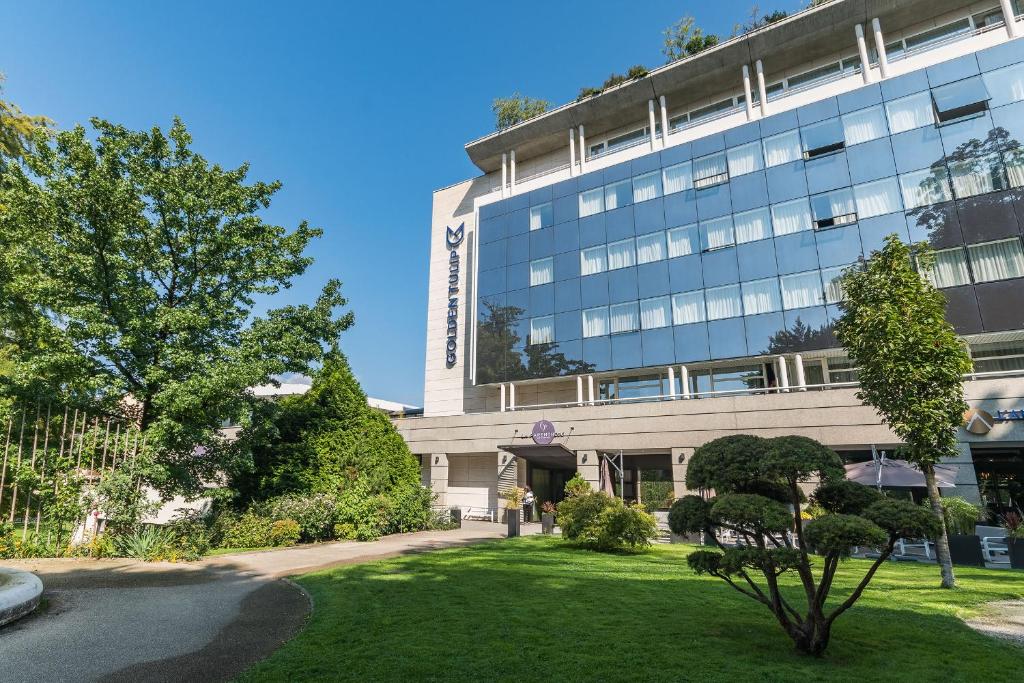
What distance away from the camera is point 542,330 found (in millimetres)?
33969

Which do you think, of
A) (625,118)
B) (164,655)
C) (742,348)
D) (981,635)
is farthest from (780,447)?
(625,118)

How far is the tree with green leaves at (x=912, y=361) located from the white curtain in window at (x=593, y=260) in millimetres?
20098

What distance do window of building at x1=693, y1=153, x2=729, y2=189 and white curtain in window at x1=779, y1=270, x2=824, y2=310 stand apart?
23.1 feet

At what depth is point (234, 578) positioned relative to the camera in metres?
11.5

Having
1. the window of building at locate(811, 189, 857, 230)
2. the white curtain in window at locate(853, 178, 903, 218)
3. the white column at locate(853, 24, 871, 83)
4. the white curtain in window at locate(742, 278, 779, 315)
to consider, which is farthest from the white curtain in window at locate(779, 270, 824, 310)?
the white column at locate(853, 24, 871, 83)

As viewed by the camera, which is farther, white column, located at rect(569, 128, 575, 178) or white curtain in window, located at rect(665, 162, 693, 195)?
white column, located at rect(569, 128, 575, 178)

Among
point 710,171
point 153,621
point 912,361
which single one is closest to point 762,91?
point 710,171

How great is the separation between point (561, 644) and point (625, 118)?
35.5 m

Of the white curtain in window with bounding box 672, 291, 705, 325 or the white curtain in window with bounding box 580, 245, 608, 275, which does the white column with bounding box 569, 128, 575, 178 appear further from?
the white curtain in window with bounding box 672, 291, 705, 325

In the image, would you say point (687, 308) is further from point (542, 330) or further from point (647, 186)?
point (542, 330)

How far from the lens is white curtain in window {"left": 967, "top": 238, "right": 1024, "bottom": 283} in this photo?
867 inches

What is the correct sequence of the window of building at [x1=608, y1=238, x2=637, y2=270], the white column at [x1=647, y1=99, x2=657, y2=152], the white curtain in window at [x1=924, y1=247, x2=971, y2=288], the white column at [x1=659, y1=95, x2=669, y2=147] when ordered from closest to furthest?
the white curtain in window at [x1=924, y1=247, x2=971, y2=288], the window of building at [x1=608, y1=238, x2=637, y2=270], the white column at [x1=659, y1=95, x2=669, y2=147], the white column at [x1=647, y1=99, x2=657, y2=152]

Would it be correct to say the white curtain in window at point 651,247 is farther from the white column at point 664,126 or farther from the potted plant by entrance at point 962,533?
the potted plant by entrance at point 962,533

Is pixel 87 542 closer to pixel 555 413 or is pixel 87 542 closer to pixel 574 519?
pixel 574 519
